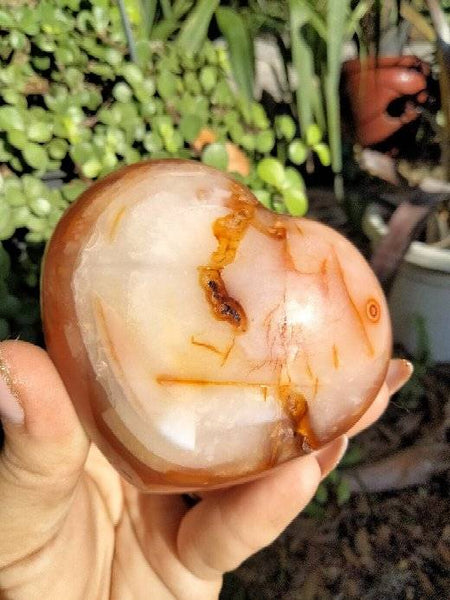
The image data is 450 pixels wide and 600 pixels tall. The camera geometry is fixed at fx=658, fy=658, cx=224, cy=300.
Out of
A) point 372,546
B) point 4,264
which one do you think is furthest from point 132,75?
point 372,546

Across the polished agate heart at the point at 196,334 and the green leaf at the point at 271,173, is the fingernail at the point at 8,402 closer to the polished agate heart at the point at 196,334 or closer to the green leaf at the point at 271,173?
the polished agate heart at the point at 196,334

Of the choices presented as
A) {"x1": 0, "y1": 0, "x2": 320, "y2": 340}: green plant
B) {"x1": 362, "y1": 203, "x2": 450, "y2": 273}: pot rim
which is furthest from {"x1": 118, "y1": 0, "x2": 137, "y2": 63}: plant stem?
{"x1": 362, "y1": 203, "x2": 450, "y2": 273}: pot rim

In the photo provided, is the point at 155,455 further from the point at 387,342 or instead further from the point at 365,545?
the point at 365,545

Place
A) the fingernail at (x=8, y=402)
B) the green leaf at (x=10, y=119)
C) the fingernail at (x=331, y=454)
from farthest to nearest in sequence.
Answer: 1. the green leaf at (x=10, y=119)
2. the fingernail at (x=331, y=454)
3. the fingernail at (x=8, y=402)

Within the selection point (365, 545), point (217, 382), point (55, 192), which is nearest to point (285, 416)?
point (217, 382)

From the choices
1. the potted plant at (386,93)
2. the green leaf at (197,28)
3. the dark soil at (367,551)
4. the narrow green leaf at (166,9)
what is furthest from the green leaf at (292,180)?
the potted plant at (386,93)

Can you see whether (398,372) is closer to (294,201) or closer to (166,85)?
(294,201)
